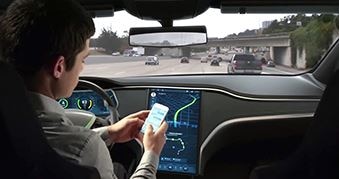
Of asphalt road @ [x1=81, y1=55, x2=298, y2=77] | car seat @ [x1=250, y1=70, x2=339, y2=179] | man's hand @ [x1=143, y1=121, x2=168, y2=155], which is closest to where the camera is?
car seat @ [x1=250, y1=70, x2=339, y2=179]

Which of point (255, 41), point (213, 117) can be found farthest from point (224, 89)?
point (255, 41)

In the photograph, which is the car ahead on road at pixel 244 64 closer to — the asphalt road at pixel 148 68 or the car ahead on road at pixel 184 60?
the asphalt road at pixel 148 68

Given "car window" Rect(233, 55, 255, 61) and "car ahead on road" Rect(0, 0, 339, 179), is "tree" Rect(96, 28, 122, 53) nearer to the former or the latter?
"car ahead on road" Rect(0, 0, 339, 179)

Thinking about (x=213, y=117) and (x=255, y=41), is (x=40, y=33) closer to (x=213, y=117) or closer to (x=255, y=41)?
(x=213, y=117)

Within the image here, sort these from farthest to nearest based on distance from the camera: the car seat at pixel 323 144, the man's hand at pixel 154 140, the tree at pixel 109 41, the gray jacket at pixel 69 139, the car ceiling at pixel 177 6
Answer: the tree at pixel 109 41, the car ceiling at pixel 177 6, the man's hand at pixel 154 140, the car seat at pixel 323 144, the gray jacket at pixel 69 139

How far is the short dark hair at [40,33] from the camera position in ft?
6.30

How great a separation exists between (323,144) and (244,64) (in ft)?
8.99

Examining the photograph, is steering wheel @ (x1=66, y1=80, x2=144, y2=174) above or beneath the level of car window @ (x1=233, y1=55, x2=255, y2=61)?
beneath

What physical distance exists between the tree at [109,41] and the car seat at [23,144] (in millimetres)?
2570

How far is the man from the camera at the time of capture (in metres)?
1.92

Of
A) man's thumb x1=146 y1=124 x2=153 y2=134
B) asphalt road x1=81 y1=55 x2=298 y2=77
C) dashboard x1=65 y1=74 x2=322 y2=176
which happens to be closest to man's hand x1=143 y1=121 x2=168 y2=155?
man's thumb x1=146 y1=124 x2=153 y2=134

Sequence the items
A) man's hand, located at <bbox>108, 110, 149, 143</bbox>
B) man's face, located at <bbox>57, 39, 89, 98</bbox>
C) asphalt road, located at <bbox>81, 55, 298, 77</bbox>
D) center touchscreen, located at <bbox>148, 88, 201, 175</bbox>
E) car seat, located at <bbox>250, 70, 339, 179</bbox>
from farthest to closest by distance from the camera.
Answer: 1. asphalt road, located at <bbox>81, 55, 298, 77</bbox>
2. center touchscreen, located at <bbox>148, 88, 201, 175</bbox>
3. man's hand, located at <bbox>108, 110, 149, 143</bbox>
4. car seat, located at <bbox>250, 70, 339, 179</bbox>
5. man's face, located at <bbox>57, 39, 89, 98</bbox>

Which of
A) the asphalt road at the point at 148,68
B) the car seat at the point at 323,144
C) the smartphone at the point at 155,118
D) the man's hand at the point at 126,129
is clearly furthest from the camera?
the asphalt road at the point at 148,68

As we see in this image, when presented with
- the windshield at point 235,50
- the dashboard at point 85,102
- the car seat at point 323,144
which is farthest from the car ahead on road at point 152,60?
the car seat at point 323,144
